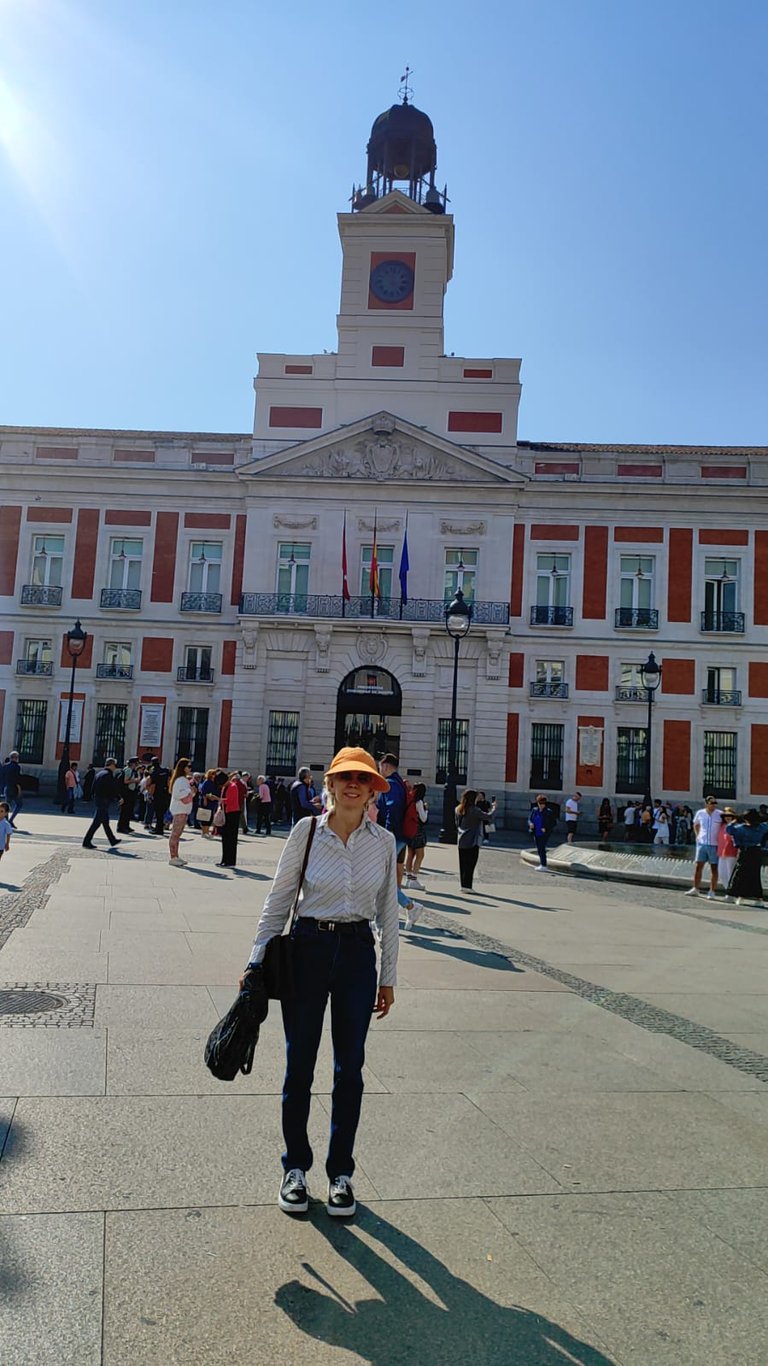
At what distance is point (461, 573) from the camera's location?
34375mm

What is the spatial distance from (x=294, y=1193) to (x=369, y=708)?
101 ft

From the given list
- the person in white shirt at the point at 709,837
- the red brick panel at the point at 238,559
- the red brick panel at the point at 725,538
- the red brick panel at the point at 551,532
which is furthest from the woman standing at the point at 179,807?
the red brick panel at the point at 725,538

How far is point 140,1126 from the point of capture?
4363mm

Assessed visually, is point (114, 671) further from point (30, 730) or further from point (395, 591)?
point (395, 591)

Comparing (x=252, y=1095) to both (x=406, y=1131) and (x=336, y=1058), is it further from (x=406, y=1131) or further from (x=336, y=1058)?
(x=336, y=1058)

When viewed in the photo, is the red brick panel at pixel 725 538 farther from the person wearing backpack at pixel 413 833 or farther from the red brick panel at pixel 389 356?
the person wearing backpack at pixel 413 833

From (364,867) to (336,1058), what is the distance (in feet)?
2.32

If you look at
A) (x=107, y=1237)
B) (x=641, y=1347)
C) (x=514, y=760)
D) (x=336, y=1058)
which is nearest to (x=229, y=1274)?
(x=107, y=1237)

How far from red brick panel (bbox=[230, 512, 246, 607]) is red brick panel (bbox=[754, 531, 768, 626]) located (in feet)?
56.5

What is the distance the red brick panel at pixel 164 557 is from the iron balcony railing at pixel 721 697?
18320 millimetres

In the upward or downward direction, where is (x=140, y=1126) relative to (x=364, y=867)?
downward

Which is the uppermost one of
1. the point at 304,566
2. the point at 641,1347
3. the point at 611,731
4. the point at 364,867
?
the point at 304,566

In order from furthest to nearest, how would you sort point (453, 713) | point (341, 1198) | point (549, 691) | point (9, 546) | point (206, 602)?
point (9, 546) < point (206, 602) < point (549, 691) < point (453, 713) < point (341, 1198)

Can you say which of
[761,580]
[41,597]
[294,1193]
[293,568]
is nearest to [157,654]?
[41,597]
